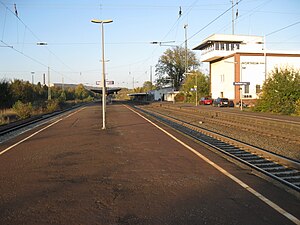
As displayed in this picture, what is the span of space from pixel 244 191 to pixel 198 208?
141cm

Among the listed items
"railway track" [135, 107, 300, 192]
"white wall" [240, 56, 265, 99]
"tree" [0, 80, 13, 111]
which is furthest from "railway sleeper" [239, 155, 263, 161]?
"white wall" [240, 56, 265, 99]

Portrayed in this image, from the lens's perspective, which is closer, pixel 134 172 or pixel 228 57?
pixel 134 172

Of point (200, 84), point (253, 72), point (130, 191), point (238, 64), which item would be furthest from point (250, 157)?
point (200, 84)

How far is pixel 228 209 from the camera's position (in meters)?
5.02

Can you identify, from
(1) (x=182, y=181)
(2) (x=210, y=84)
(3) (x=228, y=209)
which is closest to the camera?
(3) (x=228, y=209)

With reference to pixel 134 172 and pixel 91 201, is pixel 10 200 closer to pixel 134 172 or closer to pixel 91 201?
pixel 91 201

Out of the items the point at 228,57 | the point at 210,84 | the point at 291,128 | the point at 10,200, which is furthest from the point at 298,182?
the point at 210,84

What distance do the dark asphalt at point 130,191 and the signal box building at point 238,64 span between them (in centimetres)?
4133

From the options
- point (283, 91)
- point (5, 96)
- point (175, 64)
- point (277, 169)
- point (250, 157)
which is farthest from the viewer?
point (175, 64)

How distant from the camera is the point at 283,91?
30828 mm

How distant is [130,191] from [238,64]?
49.6m

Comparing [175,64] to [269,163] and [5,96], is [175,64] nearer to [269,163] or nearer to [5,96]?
[5,96]

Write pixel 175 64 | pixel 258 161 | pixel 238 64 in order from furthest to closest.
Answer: pixel 175 64 < pixel 238 64 < pixel 258 161

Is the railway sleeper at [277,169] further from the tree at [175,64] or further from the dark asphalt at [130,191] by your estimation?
the tree at [175,64]
